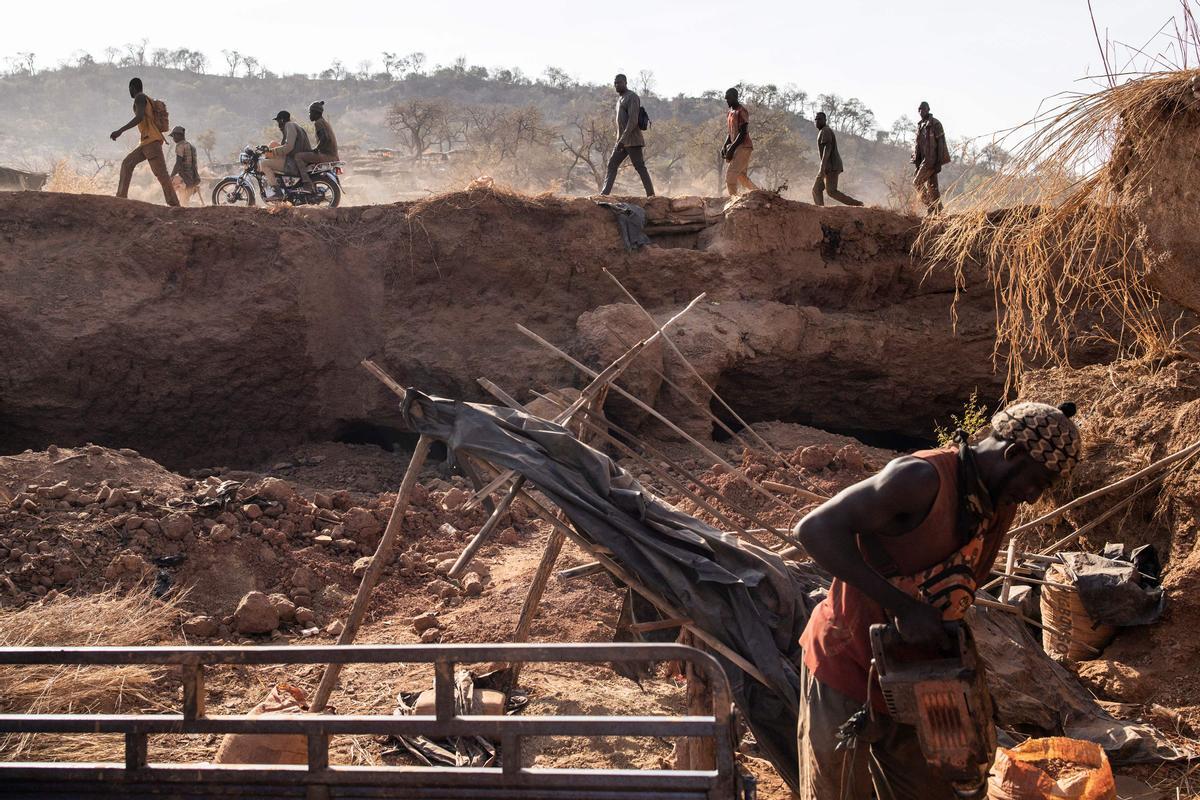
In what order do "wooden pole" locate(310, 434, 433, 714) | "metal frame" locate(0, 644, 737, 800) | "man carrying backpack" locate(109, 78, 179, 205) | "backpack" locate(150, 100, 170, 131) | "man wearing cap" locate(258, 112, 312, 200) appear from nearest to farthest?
"metal frame" locate(0, 644, 737, 800)
"wooden pole" locate(310, 434, 433, 714)
"man carrying backpack" locate(109, 78, 179, 205)
"backpack" locate(150, 100, 170, 131)
"man wearing cap" locate(258, 112, 312, 200)

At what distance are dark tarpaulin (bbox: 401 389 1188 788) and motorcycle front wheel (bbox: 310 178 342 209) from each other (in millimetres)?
8317

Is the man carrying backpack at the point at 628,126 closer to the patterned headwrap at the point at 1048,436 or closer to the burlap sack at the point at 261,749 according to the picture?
the burlap sack at the point at 261,749

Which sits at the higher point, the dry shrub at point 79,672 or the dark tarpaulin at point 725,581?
the dark tarpaulin at point 725,581

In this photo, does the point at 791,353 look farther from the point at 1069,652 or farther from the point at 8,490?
the point at 8,490

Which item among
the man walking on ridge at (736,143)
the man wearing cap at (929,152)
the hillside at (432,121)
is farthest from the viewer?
the hillside at (432,121)

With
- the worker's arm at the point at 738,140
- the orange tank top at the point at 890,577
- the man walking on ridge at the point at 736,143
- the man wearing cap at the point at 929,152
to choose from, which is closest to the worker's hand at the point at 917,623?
the orange tank top at the point at 890,577

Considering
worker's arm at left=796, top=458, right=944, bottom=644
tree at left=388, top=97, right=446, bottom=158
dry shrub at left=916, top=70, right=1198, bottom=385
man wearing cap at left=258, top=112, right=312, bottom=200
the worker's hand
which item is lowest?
the worker's hand

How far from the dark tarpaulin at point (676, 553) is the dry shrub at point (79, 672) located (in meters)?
1.95

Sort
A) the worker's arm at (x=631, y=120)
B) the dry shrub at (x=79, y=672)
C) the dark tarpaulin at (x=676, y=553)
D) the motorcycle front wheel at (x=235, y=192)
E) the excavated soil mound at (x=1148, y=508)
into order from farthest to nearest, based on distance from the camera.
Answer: the motorcycle front wheel at (x=235, y=192) → the worker's arm at (x=631, y=120) → the excavated soil mound at (x=1148, y=508) → the dry shrub at (x=79, y=672) → the dark tarpaulin at (x=676, y=553)

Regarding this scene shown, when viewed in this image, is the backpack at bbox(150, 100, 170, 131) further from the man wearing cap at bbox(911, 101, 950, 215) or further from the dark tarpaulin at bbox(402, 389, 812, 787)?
the man wearing cap at bbox(911, 101, 950, 215)

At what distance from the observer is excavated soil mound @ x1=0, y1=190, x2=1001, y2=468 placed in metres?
10.0

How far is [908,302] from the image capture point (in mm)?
11445

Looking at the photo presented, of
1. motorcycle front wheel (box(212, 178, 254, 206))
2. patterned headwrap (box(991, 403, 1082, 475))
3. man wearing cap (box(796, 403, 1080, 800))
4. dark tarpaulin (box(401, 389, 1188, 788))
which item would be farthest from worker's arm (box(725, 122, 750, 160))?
patterned headwrap (box(991, 403, 1082, 475))

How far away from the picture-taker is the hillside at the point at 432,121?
95.8 feet
